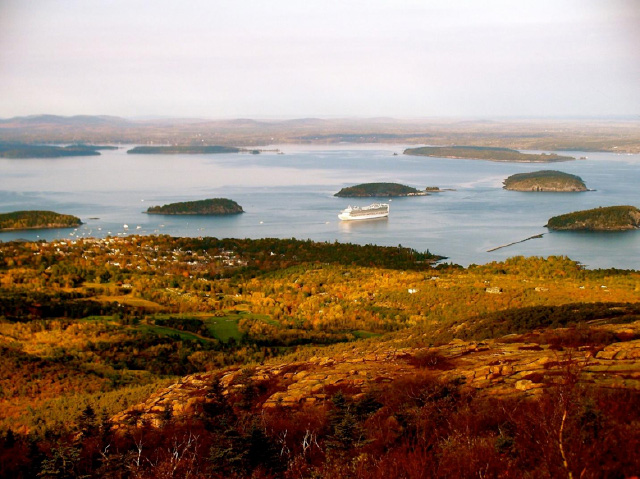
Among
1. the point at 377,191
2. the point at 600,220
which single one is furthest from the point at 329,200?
the point at 600,220

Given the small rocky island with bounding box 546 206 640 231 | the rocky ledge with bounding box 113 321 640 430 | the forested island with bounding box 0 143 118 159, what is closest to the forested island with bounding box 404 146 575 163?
the small rocky island with bounding box 546 206 640 231

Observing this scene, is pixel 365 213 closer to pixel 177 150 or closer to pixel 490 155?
pixel 490 155

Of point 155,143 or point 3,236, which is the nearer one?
point 3,236

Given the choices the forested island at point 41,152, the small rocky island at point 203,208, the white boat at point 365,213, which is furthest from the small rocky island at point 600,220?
the forested island at point 41,152

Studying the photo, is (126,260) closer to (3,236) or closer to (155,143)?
(3,236)

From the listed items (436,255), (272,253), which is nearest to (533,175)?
(436,255)

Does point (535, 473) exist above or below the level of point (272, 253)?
above

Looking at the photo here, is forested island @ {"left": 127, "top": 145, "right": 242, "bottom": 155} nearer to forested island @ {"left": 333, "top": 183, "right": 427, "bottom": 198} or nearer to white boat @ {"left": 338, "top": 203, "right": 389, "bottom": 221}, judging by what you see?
forested island @ {"left": 333, "top": 183, "right": 427, "bottom": 198}
